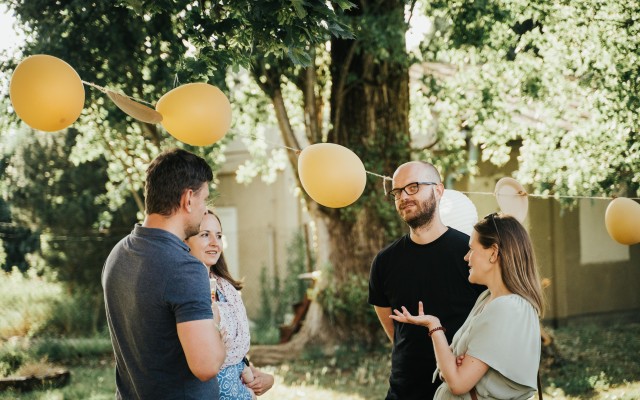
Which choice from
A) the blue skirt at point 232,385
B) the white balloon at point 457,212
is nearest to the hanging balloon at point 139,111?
the blue skirt at point 232,385

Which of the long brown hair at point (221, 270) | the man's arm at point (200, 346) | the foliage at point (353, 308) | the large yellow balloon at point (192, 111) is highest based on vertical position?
the large yellow balloon at point (192, 111)

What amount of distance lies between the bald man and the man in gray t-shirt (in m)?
1.32

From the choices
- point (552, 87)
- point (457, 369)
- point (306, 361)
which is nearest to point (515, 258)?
point (457, 369)

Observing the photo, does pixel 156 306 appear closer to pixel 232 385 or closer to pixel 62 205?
pixel 232 385

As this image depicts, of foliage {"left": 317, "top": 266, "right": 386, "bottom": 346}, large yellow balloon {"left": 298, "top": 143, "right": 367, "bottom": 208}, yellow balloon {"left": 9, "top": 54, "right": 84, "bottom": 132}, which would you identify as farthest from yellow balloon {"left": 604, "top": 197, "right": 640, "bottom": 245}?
foliage {"left": 317, "top": 266, "right": 386, "bottom": 346}

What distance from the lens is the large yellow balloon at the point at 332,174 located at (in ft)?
12.3

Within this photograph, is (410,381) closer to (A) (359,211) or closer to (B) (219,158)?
(A) (359,211)

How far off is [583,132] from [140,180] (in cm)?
614

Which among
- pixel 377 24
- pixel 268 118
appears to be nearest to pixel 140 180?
pixel 268 118

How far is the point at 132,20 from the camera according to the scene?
8.24m

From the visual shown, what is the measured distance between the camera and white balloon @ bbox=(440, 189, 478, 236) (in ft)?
15.3

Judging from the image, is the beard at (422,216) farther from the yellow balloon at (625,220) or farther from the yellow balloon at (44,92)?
the yellow balloon at (44,92)

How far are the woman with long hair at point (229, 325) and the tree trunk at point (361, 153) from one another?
5.48 metres

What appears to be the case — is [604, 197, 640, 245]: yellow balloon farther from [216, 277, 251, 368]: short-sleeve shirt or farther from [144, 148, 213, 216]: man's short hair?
[144, 148, 213, 216]: man's short hair
